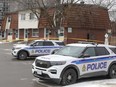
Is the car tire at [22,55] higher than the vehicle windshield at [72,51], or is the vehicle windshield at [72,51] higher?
the vehicle windshield at [72,51]

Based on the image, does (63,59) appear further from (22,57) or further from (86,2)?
(86,2)

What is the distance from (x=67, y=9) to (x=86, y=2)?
556 cm

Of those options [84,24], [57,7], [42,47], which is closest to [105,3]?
[84,24]

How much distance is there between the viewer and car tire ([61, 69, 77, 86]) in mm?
13334

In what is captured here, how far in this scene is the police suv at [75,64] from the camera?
13234mm

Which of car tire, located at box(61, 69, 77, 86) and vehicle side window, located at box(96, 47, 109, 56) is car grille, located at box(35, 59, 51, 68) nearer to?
car tire, located at box(61, 69, 77, 86)

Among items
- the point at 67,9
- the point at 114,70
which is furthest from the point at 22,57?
the point at 67,9

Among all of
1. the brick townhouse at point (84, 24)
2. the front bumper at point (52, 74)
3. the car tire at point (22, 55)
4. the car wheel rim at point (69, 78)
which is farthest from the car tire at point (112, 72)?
the brick townhouse at point (84, 24)

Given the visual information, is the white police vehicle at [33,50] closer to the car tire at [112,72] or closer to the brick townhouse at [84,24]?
the car tire at [112,72]

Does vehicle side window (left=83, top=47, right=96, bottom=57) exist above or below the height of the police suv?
above

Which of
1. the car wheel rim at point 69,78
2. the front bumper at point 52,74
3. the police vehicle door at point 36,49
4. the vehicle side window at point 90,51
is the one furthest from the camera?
the police vehicle door at point 36,49

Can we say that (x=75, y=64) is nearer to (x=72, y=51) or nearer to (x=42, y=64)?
(x=72, y=51)

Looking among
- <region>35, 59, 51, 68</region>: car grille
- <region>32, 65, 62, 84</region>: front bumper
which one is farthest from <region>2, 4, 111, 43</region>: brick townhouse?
<region>32, 65, 62, 84</region>: front bumper

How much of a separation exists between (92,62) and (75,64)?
1034 mm
